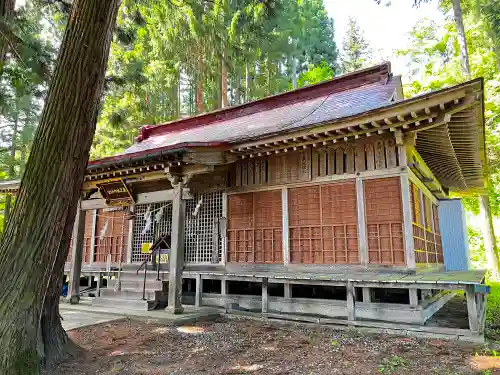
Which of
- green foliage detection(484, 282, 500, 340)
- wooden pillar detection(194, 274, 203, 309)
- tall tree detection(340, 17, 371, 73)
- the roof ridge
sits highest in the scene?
tall tree detection(340, 17, 371, 73)

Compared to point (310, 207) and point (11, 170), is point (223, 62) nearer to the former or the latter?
point (11, 170)

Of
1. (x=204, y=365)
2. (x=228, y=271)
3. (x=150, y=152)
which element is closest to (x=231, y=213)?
(x=228, y=271)

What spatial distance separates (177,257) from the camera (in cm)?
760

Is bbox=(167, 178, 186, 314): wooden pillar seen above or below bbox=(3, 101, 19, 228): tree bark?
below

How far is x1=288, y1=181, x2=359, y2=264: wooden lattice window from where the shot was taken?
7.17 m

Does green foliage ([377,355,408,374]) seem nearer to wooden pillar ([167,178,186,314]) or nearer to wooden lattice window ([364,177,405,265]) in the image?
wooden lattice window ([364,177,405,265])

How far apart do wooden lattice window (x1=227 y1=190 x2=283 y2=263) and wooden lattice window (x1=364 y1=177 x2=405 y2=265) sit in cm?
200

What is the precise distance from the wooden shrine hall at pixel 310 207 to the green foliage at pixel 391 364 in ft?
4.57

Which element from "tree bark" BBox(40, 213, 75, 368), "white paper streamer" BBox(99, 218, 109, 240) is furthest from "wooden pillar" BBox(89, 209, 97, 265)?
"tree bark" BBox(40, 213, 75, 368)

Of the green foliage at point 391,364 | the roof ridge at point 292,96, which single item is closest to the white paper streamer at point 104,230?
the roof ridge at point 292,96

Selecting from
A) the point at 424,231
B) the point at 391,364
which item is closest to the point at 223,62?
the point at 424,231

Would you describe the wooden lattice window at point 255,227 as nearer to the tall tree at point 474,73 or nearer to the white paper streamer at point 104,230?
the white paper streamer at point 104,230

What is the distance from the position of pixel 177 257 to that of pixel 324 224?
10.7ft

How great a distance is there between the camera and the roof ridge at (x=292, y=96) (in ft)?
31.3
